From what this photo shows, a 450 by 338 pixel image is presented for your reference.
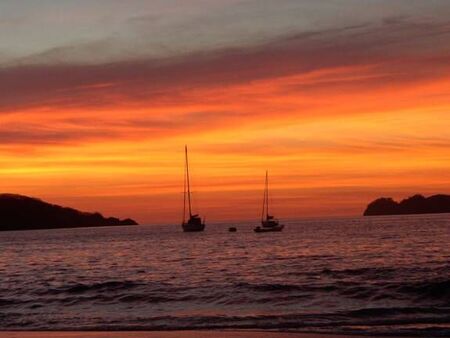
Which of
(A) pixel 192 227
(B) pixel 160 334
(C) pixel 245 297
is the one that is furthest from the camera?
(A) pixel 192 227

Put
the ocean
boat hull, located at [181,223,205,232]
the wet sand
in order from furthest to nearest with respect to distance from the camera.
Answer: boat hull, located at [181,223,205,232]
the ocean
the wet sand

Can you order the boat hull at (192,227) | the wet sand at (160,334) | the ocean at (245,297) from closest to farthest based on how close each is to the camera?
1. the wet sand at (160,334)
2. the ocean at (245,297)
3. the boat hull at (192,227)

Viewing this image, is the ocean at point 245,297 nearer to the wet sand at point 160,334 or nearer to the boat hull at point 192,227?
the wet sand at point 160,334

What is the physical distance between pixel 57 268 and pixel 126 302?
28162 mm

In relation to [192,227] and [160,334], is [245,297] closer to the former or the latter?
[160,334]

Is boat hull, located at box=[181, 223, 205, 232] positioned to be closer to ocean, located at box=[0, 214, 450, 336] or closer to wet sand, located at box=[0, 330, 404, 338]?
ocean, located at box=[0, 214, 450, 336]

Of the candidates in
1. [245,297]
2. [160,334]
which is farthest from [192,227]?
[160,334]

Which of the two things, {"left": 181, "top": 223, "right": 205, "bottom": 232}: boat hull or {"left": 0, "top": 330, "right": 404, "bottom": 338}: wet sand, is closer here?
{"left": 0, "top": 330, "right": 404, "bottom": 338}: wet sand

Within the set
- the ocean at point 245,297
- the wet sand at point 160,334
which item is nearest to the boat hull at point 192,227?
the ocean at point 245,297

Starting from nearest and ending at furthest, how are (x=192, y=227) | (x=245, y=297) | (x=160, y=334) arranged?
1. (x=160, y=334)
2. (x=245, y=297)
3. (x=192, y=227)

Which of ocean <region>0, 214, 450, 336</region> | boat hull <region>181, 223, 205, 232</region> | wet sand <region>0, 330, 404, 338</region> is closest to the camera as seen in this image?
wet sand <region>0, 330, 404, 338</region>

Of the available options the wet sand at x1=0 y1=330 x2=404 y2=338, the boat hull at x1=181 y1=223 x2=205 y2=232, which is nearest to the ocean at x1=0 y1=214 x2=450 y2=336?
the wet sand at x1=0 y1=330 x2=404 y2=338

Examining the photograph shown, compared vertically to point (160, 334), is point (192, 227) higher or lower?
higher

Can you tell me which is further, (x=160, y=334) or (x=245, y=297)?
(x=245, y=297)
